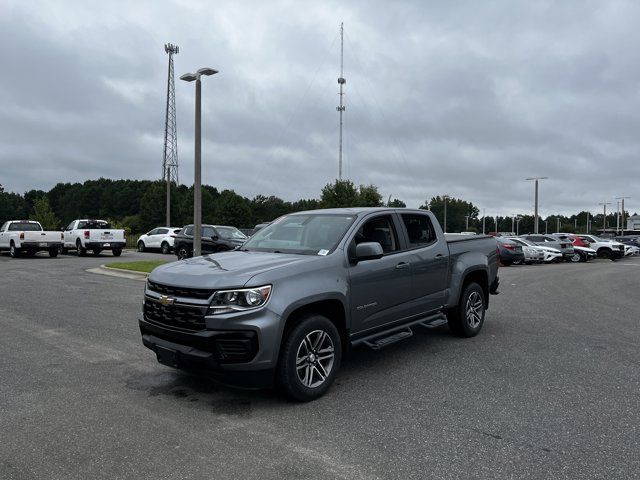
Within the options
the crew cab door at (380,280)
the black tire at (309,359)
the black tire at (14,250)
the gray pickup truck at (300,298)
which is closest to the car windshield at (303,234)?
the gray pickup truck at (300,298)

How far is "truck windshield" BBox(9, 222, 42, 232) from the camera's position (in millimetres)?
24281

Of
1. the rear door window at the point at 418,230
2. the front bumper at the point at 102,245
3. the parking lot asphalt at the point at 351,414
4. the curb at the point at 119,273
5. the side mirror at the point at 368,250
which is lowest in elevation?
the parking lot asphalt at the point at 351,414

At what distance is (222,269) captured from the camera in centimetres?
455

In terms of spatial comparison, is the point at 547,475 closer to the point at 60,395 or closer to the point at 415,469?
the point at 415,469

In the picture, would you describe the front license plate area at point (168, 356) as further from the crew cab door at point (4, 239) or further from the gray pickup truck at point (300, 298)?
the crew cab door at point (4, 239)

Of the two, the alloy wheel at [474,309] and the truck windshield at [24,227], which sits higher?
the truck windshield at [24,227]

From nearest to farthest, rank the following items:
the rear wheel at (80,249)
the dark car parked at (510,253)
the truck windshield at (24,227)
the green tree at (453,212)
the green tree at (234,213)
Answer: the truck windshield at (24,227) → the rear wheel at (80,249) → the dark car parked at (510,253) → the green tree at (234,213) → the green tree at (453,212)

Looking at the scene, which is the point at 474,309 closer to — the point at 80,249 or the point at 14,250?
the point at 80,249

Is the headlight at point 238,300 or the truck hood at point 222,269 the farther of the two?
the truck hood at point 222,269

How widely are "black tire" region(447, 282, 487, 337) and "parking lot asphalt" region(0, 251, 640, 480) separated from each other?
0.61 ft

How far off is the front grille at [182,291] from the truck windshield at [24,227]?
75.4 feet

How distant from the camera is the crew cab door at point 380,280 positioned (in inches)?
199

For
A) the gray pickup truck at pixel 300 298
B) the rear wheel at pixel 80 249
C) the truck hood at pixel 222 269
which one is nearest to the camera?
the gray pickup truck at pixel 300 298

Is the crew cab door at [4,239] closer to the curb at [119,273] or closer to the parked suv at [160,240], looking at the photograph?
the parked suv at [160,240]
